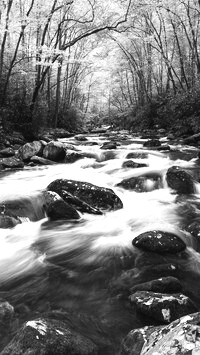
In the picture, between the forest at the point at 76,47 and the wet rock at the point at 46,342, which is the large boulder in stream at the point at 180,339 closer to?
the wet rock at the point at 46,342

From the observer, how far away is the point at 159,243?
4.26 meters

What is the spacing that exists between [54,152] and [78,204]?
18.2 ft

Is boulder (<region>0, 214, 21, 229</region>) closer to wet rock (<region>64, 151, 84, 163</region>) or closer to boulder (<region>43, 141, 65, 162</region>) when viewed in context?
boulder (<region>43, 141, 65, 162</region>)

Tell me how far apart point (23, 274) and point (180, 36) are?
69.0 ft

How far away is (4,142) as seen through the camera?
11977 millimetres

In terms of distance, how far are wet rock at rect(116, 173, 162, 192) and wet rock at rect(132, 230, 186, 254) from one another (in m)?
3.18

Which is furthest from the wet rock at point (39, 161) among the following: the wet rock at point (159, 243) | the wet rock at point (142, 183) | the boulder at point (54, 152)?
the wet rock at point (159, 243)

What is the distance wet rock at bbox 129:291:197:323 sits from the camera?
2.72 meters

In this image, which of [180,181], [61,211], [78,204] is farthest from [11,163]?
[180,181]

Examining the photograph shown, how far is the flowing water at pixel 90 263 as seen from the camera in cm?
304

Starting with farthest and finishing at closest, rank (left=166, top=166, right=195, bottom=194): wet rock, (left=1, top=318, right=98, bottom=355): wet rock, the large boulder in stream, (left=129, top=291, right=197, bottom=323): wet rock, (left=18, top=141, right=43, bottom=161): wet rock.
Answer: (left=18, top=141, right=43, bottom=161): wet rock, (left=166, top=166, right=195, bottom=194): wet rock, (left=129, top=291, right=197, bottom=323): wet rock, (left=1, top=318, right=98, bottom=355): wet rock, the large boulder in stream

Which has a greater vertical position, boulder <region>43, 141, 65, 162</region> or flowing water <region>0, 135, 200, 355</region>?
boulder <region>43, 141, 65, 162</region>

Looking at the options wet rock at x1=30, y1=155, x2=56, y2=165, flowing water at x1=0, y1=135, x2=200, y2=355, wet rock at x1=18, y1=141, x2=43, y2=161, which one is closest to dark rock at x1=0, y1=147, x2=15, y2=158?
wet rock at x1=18, y1=141, x2=43, y2=161

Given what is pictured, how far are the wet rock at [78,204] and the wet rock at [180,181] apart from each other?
2376 mm
